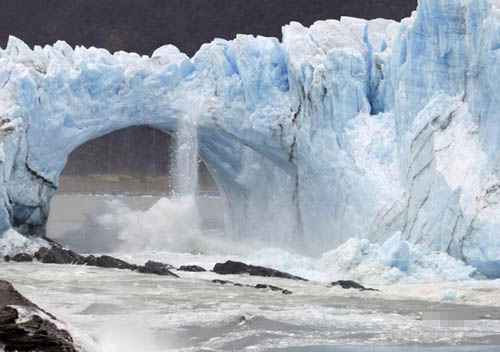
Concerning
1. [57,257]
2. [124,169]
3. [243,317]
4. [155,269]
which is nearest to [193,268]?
[155,269]

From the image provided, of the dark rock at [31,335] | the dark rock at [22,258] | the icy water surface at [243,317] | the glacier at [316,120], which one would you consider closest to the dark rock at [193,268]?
the icy water surface at [243,317]

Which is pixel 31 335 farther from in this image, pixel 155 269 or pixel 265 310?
pixel 155 269

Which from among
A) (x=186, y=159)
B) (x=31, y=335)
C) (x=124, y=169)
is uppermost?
(x=124, y=169)

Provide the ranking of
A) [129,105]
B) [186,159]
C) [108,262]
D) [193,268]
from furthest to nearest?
[186,159] → [129,105] → [108,262] → [193,268]

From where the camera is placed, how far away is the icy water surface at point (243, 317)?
11922 millimetres

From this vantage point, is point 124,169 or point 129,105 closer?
point 129,105

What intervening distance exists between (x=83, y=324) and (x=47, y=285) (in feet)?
14.4

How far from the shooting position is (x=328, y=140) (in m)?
20.5

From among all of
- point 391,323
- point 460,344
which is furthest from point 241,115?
point 460,344

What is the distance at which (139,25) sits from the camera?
6738 cm

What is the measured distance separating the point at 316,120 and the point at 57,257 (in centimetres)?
558

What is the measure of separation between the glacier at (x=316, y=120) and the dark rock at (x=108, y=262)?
1.81 meters

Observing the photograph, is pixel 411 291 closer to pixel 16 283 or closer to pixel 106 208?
pixel 16 283

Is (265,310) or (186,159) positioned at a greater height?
(186,159)
